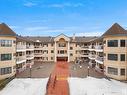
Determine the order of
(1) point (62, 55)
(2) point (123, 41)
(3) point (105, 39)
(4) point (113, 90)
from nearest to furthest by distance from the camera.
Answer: (4) point (113, 90), (2) point (123, 41), (3) point (105, 39), (1) point (62, 55)

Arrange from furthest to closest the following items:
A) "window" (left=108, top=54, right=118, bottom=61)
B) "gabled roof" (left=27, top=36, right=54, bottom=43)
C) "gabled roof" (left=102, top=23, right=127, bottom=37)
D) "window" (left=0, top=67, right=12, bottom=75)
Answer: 1. "gabled roof" (left=27, top=36, right=54, bottom=43)
2. "window" (left=108, top=54, right=118, bottom=61)
3. "window" (left=0, top=67, right=12, bottom=75)
4. "gabled roof" (left=102, top=23, right=127, bottom=37)

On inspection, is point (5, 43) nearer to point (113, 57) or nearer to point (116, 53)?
point (113, 57)

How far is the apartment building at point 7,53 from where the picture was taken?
37.0 metres

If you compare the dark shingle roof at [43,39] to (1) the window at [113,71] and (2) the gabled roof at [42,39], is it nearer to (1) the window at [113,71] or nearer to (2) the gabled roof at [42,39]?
(2) the gabled roof at [42,39]

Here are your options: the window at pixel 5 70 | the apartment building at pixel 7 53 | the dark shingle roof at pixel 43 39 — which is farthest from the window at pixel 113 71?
the dark shingle roof at pixel 43 39

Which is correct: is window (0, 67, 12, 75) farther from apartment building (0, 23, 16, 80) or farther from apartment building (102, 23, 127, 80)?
apartment building (102, 23, 127, 80)

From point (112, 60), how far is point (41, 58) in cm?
4153

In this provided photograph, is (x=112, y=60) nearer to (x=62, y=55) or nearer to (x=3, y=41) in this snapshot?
(x=3, y=41)

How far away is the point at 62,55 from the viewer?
73062 millimetres

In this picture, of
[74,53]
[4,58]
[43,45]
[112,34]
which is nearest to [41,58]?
[43,45]

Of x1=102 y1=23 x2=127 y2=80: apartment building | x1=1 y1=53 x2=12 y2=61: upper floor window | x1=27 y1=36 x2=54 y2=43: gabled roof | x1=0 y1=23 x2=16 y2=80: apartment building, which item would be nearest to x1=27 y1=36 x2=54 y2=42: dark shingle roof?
x1=27 y1=36 x2=54 y2=43: gabled roof

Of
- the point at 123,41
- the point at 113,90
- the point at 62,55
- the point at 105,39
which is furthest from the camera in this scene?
the point at 62,55

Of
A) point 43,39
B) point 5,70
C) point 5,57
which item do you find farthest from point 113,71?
point 43,39

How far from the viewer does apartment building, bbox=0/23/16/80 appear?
37031mm
